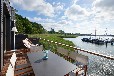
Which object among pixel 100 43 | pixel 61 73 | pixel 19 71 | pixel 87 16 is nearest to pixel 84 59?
pixel 61 73

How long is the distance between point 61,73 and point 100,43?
67.1 m

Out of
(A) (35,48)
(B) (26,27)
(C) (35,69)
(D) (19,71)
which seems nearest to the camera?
(C) (35,69)

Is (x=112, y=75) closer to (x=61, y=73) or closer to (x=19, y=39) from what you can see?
(x=19, y=39)

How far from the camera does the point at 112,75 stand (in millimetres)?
18625

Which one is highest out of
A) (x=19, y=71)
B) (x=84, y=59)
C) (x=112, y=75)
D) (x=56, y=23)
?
(x=56, y=23)

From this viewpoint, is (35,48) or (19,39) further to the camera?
(19,39)

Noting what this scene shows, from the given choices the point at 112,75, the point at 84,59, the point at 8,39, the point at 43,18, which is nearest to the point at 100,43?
the point at 43,18

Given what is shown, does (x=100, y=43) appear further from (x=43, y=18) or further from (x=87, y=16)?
(x=43, y=18)

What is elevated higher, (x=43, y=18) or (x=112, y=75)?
(x=43, y=18)

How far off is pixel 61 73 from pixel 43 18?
72.8m

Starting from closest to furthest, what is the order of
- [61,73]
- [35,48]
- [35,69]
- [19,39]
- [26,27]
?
[61,73]
[35,69]
[35,48]
[19,39]
[26,27]

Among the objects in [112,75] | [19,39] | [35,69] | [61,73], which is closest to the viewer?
[61,73]

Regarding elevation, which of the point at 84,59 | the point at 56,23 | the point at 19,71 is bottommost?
the point at 19,71

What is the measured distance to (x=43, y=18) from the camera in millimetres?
75125
